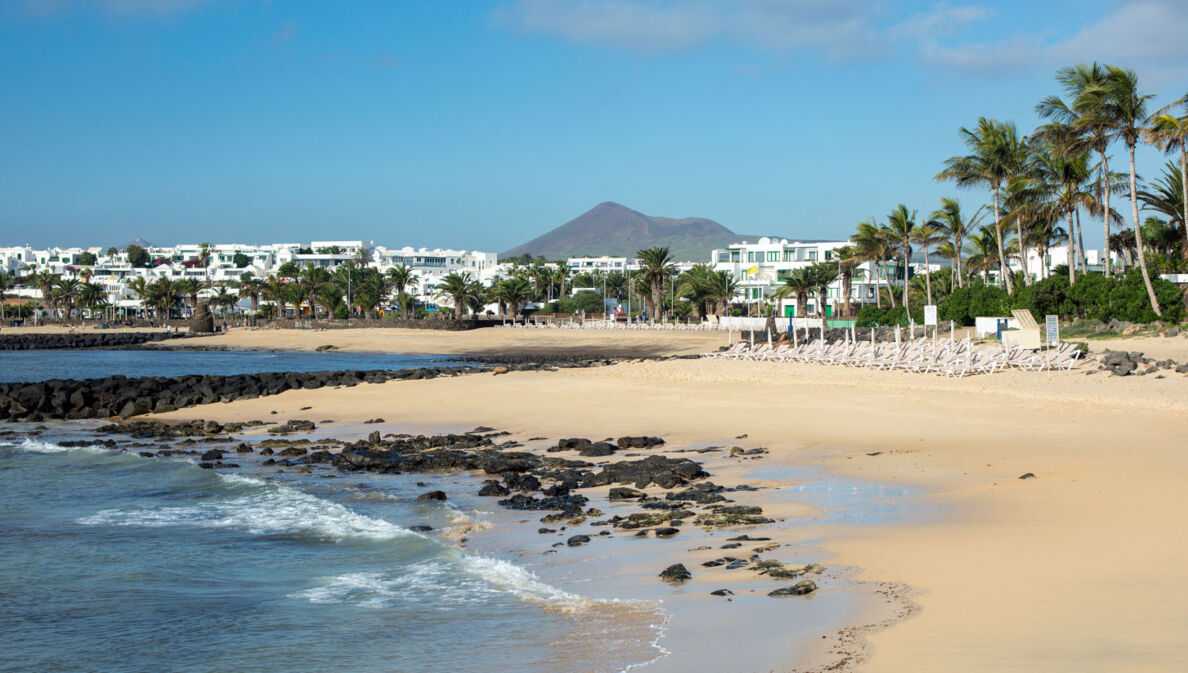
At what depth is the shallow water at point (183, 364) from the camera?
46.1m

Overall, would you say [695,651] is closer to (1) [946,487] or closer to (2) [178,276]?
(1) [946,487]

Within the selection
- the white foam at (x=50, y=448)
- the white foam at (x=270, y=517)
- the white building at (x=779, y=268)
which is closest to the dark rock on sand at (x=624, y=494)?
the white foam at (x=270, y=517)

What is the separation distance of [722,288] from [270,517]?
273ft

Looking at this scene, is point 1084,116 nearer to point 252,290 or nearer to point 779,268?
point 779,268

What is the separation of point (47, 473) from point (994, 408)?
16.7 metres

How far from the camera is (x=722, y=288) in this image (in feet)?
308

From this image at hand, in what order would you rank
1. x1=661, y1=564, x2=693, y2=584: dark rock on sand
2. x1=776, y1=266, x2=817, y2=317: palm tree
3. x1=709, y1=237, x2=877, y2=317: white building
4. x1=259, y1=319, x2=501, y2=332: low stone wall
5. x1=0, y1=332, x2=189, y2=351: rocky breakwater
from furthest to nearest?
x1=709, y1=237, x2=877, y2=317: white building, x1=259, y1=319, x2=501, y2=332: low stone wall, x1=776, y1=266, x2=817, y2=317: palm tree, x1=0, y1=332, x2=189, y2=351: rocky breakwater, x1=661, y1=564, x2=693, y2=584: dark rock on sand

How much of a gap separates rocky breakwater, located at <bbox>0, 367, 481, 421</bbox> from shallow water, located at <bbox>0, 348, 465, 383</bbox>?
463 inches

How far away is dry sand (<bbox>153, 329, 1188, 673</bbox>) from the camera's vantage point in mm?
6227

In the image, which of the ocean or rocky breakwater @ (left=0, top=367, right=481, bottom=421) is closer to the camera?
the ocean

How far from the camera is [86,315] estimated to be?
445 ft

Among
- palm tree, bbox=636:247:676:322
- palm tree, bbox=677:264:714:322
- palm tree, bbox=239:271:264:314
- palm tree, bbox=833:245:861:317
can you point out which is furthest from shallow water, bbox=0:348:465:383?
palm tree, bbox=239:271:264:314

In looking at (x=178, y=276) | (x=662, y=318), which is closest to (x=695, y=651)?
(x=662, y=318)

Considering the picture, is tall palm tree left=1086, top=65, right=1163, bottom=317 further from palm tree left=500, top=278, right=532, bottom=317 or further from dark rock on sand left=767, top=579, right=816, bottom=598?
palm tree left=500, top=278, right=532, bottom=317
